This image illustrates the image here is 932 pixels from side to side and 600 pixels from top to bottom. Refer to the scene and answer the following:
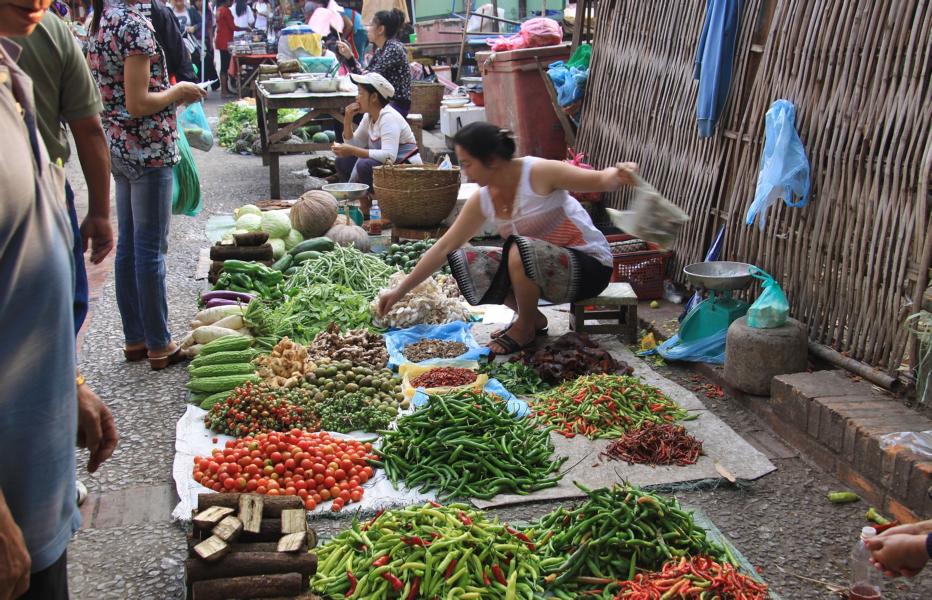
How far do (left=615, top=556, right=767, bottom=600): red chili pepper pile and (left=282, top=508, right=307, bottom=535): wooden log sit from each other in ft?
3.81

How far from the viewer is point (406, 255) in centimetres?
760

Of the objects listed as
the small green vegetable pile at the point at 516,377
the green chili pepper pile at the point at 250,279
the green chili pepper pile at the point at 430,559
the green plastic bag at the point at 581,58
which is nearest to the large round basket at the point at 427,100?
the green plastic bag at the point at 581,58

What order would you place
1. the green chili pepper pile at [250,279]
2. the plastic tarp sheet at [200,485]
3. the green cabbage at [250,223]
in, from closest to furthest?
the plastic tarp sheet at [200,485] < the green chili pepper pile at [250,279] < the green cabbage at [250,223]

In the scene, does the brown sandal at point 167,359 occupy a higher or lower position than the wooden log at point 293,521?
lower

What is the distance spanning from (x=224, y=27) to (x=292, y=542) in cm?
2039

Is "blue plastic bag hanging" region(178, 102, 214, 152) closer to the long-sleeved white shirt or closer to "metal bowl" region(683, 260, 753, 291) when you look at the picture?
the long-sleeved white shirt

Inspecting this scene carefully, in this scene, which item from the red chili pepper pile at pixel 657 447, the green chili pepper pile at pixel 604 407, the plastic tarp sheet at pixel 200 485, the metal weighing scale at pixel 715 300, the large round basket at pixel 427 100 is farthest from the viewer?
the large round basket at pixel 427 100

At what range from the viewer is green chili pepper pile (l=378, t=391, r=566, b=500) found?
4.01 metres

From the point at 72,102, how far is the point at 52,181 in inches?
81.5

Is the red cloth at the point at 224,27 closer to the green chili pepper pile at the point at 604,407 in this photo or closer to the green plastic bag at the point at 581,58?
the green plastic bag at the point at 581,58

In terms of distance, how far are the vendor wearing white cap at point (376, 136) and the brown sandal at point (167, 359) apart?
378 centimetres

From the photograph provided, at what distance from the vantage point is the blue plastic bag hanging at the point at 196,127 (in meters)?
7.42

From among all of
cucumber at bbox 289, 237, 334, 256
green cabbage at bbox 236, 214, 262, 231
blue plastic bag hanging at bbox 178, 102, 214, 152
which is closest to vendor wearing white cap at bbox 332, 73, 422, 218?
green cabbage at bbox 236, 214, 262, 231

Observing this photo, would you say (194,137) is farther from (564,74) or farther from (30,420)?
(30,420)
